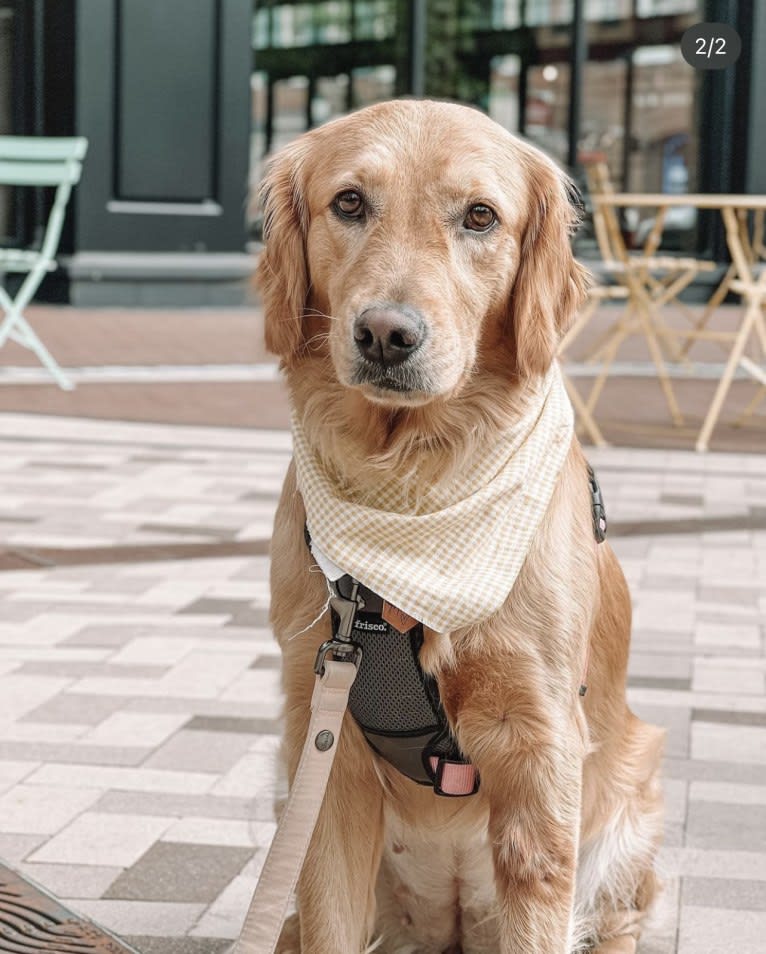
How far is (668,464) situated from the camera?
7.12 metres

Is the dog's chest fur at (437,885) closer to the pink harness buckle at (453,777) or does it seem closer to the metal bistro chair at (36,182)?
the pink harness buckle at (453,777)

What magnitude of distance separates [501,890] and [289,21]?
1425 centimetres

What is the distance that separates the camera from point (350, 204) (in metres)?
2.26

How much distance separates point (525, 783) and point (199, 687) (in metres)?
1.77

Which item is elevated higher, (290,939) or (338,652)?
(338,652)

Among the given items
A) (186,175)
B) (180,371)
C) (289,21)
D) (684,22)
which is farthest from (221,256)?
(684,22)

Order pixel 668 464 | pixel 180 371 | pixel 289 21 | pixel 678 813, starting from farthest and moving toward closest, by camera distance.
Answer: pixel 289 21, pixel 180 371, pixel 668 464, pixel 678 813

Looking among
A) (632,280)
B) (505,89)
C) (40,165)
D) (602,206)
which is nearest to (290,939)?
(632,280)

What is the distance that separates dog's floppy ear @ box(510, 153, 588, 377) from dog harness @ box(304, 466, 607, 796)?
0.44 meters

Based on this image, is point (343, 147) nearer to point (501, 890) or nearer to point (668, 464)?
point (501, 890)

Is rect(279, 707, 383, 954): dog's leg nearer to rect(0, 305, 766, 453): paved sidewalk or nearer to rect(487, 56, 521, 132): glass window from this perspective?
rect(0, 305, 766, 453): paved sidewalk

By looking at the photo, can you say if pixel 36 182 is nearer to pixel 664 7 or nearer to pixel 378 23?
pixel 378 23

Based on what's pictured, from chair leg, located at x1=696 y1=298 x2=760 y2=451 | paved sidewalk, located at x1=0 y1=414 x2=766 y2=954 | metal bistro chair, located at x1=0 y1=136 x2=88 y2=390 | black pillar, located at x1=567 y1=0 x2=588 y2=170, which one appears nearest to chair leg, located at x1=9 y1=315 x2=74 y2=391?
metal bistro chair, located at x1=0 y1=136 x2=88 y2=390

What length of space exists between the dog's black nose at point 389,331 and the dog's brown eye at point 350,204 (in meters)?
0.24
